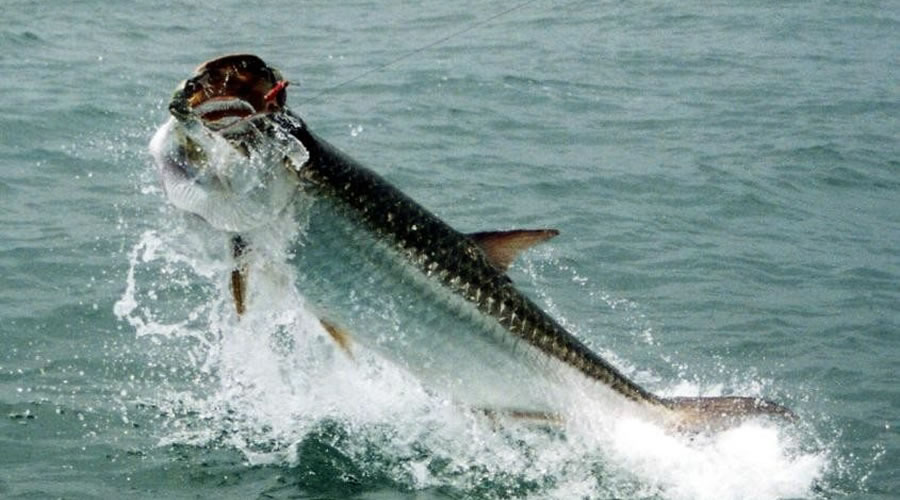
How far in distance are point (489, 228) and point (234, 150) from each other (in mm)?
5204

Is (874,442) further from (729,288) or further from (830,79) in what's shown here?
(830,79)

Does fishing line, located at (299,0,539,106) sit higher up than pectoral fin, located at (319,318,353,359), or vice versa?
fishing line, located at (299,0,539,106)

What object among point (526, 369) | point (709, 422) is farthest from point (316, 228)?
point (709, 422)

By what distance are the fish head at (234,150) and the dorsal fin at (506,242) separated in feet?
3.33

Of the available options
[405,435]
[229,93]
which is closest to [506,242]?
[405,435]

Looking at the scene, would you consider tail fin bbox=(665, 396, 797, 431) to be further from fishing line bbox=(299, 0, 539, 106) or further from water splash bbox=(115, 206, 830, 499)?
fishing line bbox=(299, 0, 539, 106)

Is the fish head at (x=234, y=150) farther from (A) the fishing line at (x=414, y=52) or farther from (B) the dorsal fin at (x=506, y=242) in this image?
(A) the fishing line at (x=414, y=52)

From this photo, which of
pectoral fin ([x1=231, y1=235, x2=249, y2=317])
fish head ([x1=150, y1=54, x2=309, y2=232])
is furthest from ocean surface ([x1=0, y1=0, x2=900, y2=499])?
fish head ([x1=150, y1=54, x2=309, y2=232])

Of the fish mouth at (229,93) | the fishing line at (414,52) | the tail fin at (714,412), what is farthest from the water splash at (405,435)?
the fishing line at (414,52)

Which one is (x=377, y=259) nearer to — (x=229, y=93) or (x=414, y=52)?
(x=229, y=93)

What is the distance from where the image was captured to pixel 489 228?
10.8 m

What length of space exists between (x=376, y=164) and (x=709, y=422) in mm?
6009

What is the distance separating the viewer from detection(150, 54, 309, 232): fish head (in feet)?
18.6

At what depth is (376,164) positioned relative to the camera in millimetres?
12312
